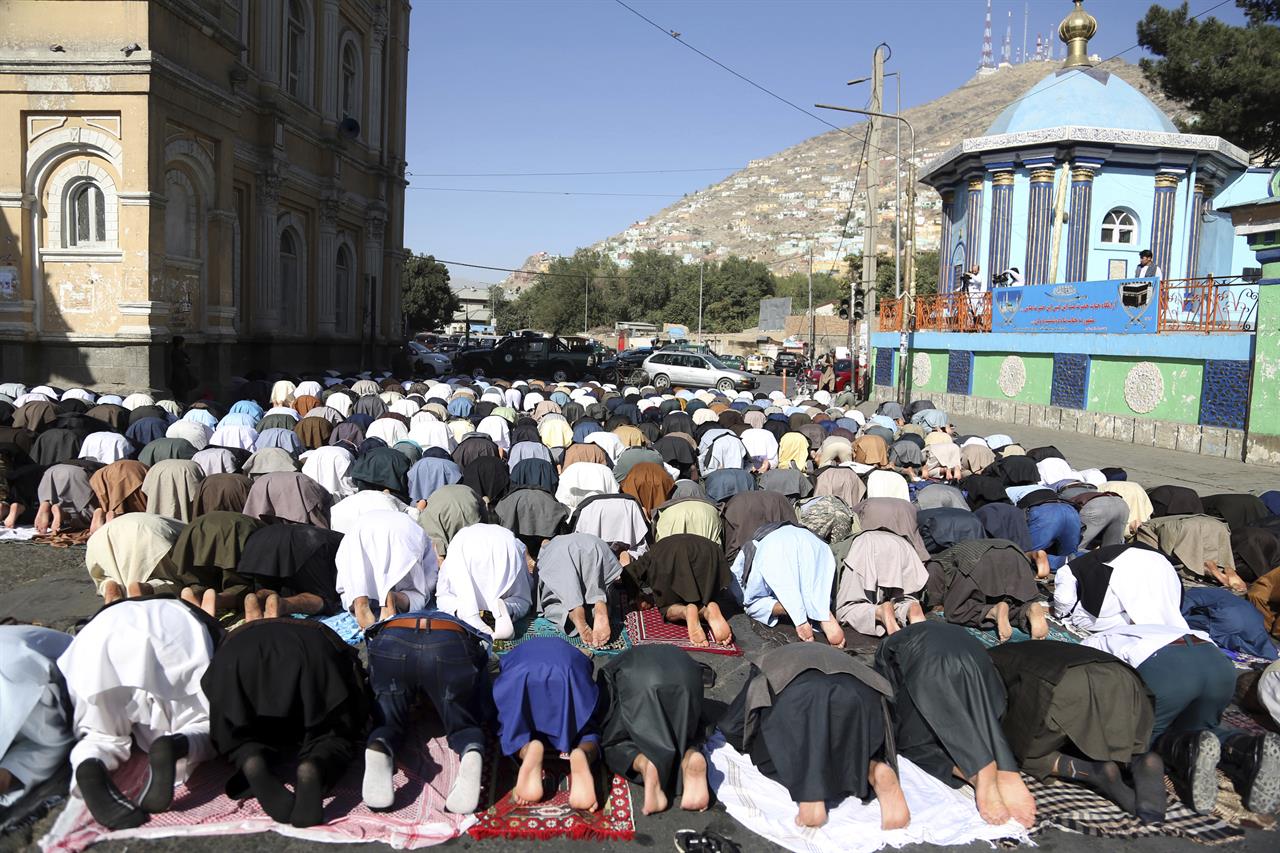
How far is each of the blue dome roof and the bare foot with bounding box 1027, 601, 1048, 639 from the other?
19166 mm

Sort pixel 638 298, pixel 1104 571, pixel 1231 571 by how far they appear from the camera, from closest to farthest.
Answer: pixel 1104 571
pixel 1231 571
pixel 638 298

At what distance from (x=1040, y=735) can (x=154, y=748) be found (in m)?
4.08

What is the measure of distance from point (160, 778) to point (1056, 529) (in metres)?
7.66

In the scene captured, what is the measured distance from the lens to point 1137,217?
23.1 metres

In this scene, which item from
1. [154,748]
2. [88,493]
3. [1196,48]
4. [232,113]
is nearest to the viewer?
[154,748]

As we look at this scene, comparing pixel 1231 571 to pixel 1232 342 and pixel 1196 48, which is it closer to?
pixel 1232 342

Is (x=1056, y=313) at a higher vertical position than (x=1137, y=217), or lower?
lower

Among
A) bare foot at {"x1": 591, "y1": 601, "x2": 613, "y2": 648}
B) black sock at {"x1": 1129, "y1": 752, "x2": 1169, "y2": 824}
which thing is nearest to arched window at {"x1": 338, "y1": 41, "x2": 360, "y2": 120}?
bare foot at {"x1": 591, "y1": 601, "x2": 613, "y2": 648}

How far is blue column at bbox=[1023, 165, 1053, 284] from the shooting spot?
75.5ft

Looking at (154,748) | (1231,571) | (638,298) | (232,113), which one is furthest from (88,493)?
(638,298)

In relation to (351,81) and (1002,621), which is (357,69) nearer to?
(351,81)

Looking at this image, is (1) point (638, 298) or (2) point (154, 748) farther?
(1) point (638, 298)

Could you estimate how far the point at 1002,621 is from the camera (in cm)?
720

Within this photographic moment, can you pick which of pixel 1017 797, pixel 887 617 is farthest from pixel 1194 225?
pixel 1017 797
